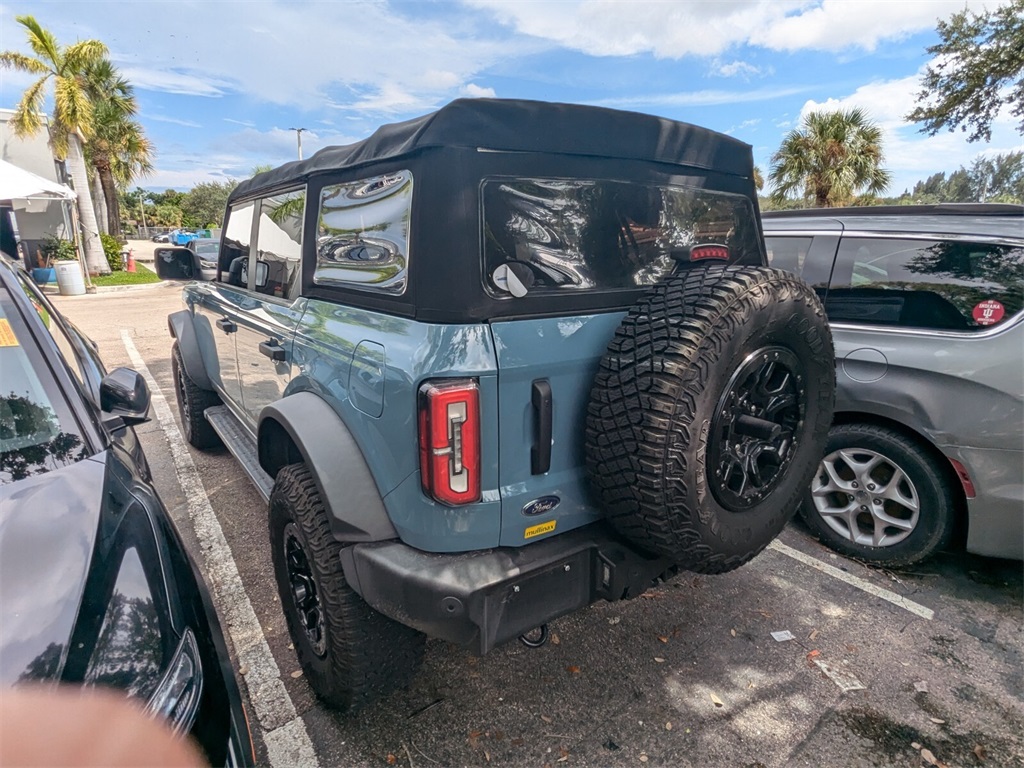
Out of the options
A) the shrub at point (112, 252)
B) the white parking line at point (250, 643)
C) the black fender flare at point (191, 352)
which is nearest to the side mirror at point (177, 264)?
the black fender flare at point (191, 352)

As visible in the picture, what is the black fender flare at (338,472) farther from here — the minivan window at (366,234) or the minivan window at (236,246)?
the minivan window at (236,246)

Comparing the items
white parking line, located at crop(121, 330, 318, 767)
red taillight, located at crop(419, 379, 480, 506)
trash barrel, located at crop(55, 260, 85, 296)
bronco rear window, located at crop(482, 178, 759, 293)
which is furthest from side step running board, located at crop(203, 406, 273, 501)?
trash barrel, located at crop(55, 260, 85, 296)

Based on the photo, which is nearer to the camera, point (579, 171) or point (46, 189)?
point (579, 171)

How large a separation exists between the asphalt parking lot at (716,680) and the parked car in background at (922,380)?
1.15 ft

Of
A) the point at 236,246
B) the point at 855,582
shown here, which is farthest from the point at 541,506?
the point at 236,246

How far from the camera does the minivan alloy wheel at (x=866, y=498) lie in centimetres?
312

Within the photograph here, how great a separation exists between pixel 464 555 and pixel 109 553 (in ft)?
3.23

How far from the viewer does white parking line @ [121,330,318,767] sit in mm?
2119

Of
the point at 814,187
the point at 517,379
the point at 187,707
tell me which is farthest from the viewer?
the point at 814,187

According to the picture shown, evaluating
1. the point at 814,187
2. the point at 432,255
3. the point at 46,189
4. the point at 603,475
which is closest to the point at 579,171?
the point at 432,255

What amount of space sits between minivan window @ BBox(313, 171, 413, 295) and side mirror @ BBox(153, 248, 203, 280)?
208cm

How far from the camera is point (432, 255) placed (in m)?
1.79

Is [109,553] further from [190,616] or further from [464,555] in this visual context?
[464,555]

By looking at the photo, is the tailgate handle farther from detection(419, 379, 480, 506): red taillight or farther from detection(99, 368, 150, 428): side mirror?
detection(99, 368, 150, 428): side mirror
